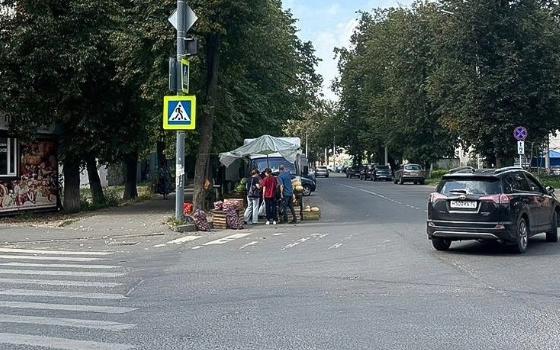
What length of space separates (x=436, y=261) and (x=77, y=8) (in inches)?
605

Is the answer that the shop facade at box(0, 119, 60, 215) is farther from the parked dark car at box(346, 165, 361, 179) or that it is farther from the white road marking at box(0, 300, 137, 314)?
the parked dark car at box(346, 165, 361, 179)

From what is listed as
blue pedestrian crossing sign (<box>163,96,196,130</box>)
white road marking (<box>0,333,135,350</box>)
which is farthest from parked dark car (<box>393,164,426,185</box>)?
white road marking (<box>0,333,135,350</box>)

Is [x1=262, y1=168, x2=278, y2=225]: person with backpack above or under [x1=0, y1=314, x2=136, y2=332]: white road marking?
above

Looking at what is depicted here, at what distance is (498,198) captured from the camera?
42.1ft

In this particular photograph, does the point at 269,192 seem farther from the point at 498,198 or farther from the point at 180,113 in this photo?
the point at 498,198

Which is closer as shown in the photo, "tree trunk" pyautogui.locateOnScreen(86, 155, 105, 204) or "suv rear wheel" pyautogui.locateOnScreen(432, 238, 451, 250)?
"suv rear wheel" pyautogui.locateOnScreen(432, 238, 451, 250)

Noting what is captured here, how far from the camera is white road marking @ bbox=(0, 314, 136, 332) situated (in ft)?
24.0

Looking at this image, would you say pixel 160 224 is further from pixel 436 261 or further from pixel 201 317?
pixel 201 317

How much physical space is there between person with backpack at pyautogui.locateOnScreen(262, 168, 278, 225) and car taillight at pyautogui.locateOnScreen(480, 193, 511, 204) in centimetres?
865

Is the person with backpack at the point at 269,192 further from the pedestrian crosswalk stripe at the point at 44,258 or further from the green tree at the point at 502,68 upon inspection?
the green tree at the point at 502,68

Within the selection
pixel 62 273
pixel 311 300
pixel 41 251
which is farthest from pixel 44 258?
pixel 311 300

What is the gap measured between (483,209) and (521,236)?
1.09 metres

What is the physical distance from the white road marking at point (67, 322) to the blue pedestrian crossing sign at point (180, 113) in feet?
35.7

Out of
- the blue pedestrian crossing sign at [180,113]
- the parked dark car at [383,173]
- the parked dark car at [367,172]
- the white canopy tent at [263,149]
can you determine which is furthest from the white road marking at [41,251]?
the parked dark car at [367,172]
